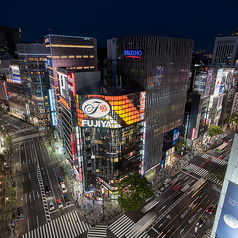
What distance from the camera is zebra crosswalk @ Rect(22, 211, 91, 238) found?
142 ft

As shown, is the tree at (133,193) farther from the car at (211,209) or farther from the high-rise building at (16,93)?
the high-rise building at (16,93)

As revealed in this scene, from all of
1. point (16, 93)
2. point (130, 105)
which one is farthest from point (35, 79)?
point (130, 105)

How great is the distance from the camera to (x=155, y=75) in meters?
53.7

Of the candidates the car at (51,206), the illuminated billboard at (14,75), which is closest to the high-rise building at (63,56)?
the illuminated billboard at (14,75)

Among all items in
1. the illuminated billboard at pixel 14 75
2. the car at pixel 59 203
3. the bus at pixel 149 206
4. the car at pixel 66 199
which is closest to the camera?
the bus at pixel 149 206

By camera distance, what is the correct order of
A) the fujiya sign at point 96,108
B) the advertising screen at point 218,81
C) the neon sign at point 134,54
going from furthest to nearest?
1. the advertising screen at point 218,81
2. the neon sign at point 134,54
3. the fujiya sign at point 96,108

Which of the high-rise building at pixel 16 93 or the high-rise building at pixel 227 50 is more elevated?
the high-rise building at pixel 227 50

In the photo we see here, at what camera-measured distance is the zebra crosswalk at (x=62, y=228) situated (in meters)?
43.3

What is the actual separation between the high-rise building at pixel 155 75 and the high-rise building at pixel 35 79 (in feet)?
179

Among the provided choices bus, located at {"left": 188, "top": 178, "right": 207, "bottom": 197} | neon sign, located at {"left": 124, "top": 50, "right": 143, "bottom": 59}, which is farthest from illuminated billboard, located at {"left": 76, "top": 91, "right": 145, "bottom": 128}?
bus, located at {"left": 188, "top": 178, "right": 207, "bottom": 197}

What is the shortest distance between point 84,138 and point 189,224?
37235mm

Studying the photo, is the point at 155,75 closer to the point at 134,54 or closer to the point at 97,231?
the point at 134,54

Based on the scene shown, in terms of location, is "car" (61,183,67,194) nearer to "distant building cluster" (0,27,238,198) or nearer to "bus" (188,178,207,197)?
"distant building cluster" (0,27,238,198)

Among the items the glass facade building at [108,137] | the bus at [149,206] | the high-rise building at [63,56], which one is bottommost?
the bus at [149,206]
